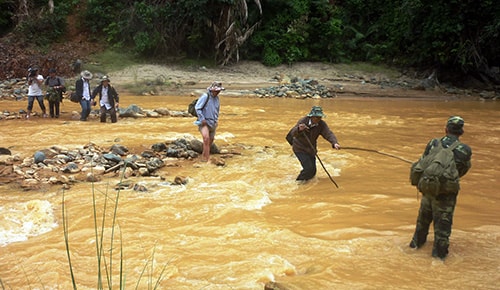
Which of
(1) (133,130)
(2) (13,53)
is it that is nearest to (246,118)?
(1) (133,130)

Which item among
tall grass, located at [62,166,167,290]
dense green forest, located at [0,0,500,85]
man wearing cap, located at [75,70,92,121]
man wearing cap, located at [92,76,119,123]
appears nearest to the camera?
tall grass, located at [62,166,167,290]

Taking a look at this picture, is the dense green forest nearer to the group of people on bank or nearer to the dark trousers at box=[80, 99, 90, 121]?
the group of people on bank

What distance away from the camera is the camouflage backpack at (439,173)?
4.18 meters

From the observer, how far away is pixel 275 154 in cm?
952

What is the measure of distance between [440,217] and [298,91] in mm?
17373

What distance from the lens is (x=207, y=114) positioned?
27.9ft

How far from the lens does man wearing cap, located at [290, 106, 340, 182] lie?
273 inches

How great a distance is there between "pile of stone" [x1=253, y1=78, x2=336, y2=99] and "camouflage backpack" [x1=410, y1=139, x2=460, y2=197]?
53.9 ft

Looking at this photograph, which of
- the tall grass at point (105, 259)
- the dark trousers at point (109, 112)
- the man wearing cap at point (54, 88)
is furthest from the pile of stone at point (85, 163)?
the man wearing cap at point (54, 88)

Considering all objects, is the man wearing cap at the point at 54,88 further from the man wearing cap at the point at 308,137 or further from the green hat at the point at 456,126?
Answer: the green hat at the point at 456,126

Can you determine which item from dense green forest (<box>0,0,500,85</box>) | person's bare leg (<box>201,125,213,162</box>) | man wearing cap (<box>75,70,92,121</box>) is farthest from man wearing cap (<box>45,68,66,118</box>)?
dense green forest (<box>0,0,500,85</box>)

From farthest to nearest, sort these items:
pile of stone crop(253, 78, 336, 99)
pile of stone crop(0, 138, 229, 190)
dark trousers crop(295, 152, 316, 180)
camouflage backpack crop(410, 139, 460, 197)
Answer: pile of stone crop(253, 78, 336, 99) < dark trousers crop(295, 152, 316, 180) < pile of stone crop(0, 138, 229, 190) < camouflage backpack crop(410, 139, 460, 197)

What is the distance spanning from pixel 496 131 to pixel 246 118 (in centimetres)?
743

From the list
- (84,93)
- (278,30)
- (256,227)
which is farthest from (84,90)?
(278,30)
